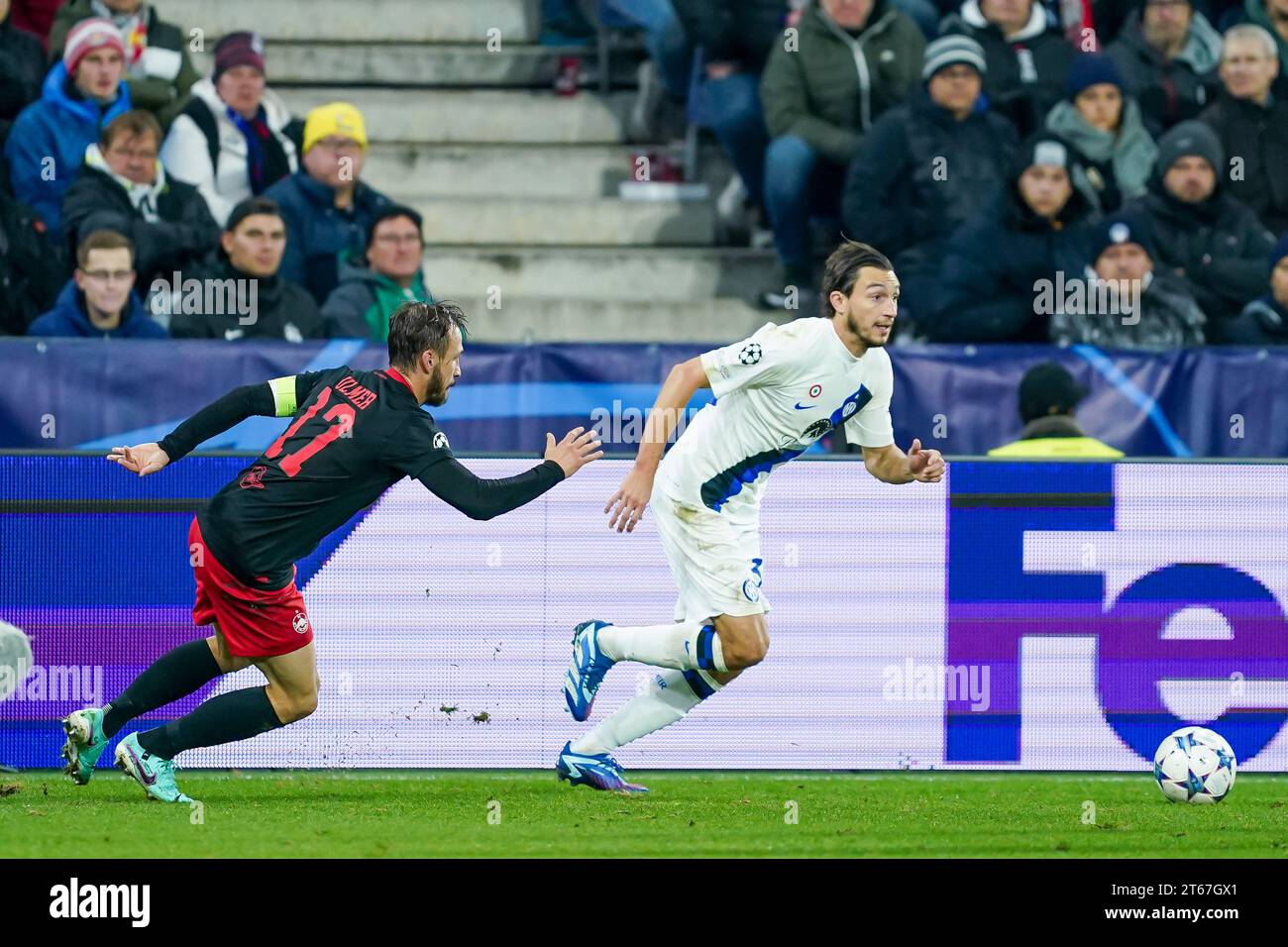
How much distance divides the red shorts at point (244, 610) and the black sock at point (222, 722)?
0.19 metres

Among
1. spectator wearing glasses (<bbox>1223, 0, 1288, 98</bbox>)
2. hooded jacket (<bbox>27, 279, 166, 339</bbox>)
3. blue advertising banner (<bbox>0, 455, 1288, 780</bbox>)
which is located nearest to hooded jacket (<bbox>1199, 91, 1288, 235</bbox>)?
spectator wearing glasses (<bbox>1223, 0, 1288, 98</bbox>)

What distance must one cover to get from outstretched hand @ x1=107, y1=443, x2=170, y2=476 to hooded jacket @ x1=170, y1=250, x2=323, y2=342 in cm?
379

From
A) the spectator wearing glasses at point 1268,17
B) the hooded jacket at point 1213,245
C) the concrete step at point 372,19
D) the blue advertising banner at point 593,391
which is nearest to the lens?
the blue advertising banner at point 593,391

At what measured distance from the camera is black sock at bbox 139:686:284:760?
25.4ft

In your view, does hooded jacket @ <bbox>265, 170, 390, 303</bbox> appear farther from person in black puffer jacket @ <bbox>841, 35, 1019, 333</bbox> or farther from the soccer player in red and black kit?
the soccer player in red and black kit

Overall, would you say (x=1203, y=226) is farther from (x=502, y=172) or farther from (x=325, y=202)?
(x=325, y=202)

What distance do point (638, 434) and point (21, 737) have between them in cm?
330

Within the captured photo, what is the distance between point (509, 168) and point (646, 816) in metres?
7.80

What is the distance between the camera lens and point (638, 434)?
1061cm

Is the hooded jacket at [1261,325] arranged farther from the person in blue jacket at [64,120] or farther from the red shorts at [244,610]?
the red shorts at [244,610]

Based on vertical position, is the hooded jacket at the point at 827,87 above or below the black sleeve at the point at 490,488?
above

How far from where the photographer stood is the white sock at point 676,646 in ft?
26.3

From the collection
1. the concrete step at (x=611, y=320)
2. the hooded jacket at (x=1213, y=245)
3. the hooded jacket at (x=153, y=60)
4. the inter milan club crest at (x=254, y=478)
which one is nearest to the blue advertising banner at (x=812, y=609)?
the inter milan club crest at (x=254, y=478)

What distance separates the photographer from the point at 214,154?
A: 1277cm
